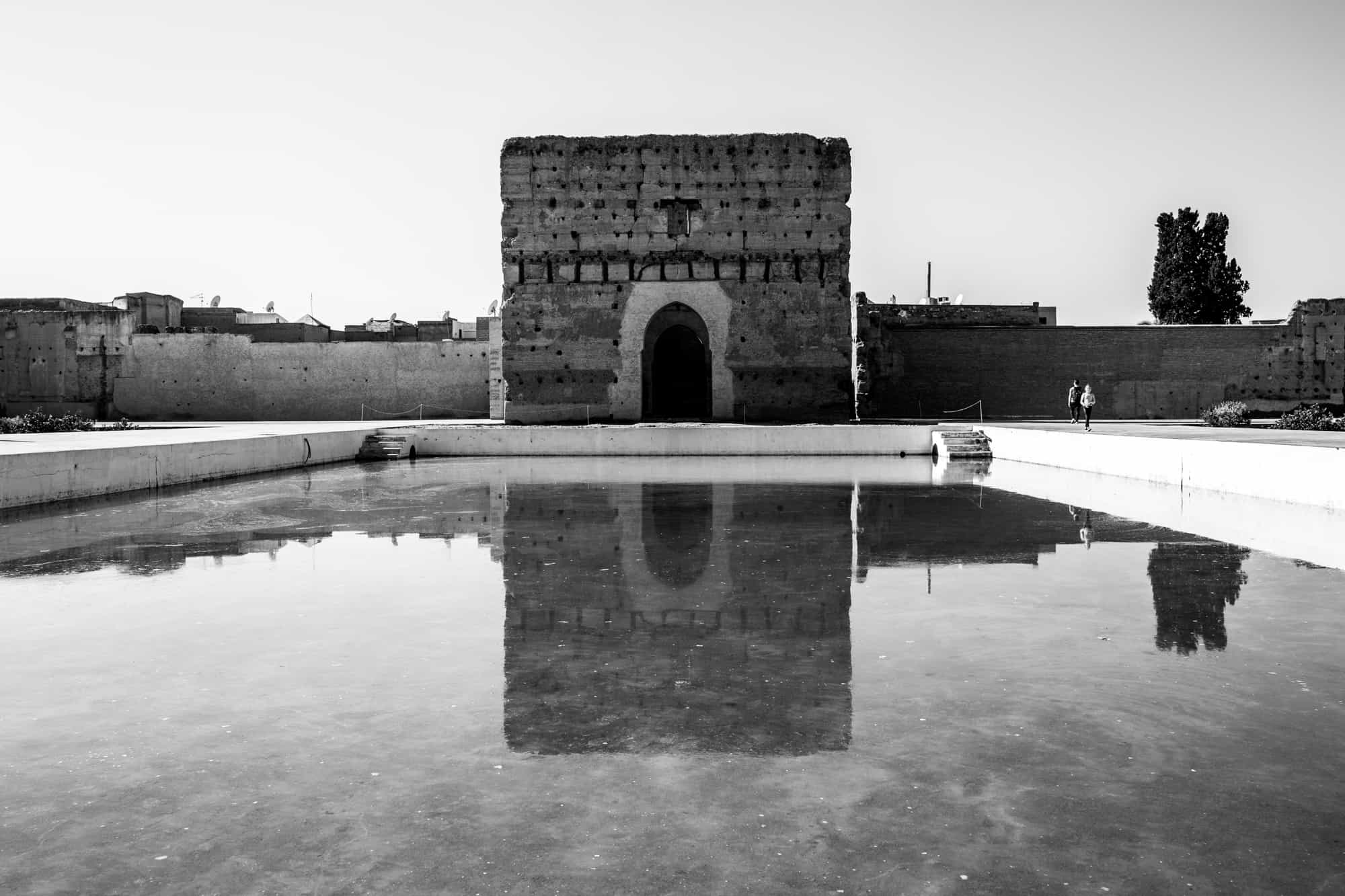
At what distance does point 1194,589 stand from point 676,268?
1791 centimetres

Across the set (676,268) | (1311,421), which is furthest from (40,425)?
(1311,421)

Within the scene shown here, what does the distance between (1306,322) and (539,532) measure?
25.3 meters

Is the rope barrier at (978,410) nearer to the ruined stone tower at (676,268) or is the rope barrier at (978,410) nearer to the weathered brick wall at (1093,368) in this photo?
the weathered brick wall at (1093,368)

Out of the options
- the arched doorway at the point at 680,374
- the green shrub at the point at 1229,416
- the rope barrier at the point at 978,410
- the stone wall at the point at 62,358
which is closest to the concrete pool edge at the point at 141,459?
the arched doorway at the point at 680,374

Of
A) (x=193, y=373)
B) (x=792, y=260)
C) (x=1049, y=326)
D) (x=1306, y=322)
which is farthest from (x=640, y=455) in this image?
(x=1306, y=322)

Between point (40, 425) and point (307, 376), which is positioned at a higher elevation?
point (307, 376)

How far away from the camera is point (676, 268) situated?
23.2 m

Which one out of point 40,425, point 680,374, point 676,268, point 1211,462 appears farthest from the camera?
point 680,374

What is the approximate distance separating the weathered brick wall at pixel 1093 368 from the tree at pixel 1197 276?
13.2m

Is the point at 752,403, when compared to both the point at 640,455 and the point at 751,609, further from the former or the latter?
the point at 751,609

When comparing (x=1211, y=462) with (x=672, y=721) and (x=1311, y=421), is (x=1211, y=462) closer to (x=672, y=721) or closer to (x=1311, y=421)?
(x=1311, y=421)

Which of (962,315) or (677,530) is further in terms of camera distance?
(962,315)

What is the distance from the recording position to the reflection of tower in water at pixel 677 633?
11.9 ft

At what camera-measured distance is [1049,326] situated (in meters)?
27.5
